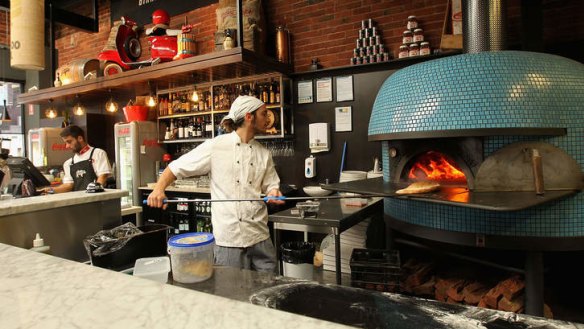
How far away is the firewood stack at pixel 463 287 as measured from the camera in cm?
259

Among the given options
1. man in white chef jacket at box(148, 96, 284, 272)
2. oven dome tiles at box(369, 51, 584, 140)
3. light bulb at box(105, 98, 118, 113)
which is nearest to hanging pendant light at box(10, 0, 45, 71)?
man in white chef jacket at box(148, 96, 284, 272)

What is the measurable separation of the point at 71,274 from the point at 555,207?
2489 mm

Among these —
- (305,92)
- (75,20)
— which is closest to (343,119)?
(305,92)

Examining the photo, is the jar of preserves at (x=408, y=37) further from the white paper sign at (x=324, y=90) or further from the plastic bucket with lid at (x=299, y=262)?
the plastic bucket with lid at (x=299, y=262)

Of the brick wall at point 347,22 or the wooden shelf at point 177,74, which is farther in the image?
the wooden shelf at point 177,74

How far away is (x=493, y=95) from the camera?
2.21 meters

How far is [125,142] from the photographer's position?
6.10m

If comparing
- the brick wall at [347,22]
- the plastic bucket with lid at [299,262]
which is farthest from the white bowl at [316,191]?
the brick wall at [347,22]

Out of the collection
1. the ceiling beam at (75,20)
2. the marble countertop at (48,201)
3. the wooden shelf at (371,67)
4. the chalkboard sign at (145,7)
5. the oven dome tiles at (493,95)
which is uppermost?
the chalkboard sign at (145,7)

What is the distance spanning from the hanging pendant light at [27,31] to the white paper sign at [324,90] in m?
3.03

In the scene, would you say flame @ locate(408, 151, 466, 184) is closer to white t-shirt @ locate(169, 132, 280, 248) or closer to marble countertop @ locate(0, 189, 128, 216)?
white t-shirt @ locate(169, 132, 280, 248)

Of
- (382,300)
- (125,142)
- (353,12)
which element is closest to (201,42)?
(125,142)

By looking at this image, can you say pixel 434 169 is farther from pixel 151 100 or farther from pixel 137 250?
pixel 151 100

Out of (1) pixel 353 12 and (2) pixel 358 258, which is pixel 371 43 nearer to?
(1) pixel 353 12
